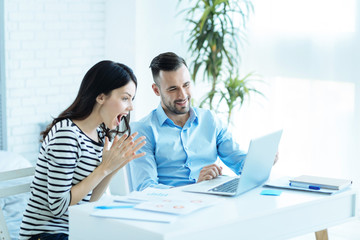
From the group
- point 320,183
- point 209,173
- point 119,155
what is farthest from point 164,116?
point 320,183

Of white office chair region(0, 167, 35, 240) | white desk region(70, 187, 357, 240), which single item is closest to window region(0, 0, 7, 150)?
white office chair region(0, 167, 35, 240)

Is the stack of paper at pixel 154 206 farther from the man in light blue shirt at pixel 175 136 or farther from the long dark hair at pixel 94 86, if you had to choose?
the man in light blue shirt at pixel 175 136

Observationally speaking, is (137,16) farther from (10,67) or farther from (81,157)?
(81,157)

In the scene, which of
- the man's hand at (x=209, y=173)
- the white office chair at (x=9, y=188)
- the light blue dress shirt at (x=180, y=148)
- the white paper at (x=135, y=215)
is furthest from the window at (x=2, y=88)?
the white paper at (x=135, y=215)

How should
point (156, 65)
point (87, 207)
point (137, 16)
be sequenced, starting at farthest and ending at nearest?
point (137, 16), point (156, 65), point (87, 207)

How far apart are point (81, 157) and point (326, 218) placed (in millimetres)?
911

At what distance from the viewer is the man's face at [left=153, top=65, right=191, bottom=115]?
106 inches

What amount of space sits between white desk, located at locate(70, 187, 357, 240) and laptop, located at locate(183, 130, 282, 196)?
0.04m

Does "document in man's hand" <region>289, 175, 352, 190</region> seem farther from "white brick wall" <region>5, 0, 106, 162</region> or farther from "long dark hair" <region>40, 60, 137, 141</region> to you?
"white brick wall" <region>5, 0, 106, 162</region>

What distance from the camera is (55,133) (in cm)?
209

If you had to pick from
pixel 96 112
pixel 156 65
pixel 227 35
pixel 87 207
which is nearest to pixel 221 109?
pixel 227 35

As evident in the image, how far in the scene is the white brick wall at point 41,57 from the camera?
4.51m

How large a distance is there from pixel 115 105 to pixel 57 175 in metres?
0.35

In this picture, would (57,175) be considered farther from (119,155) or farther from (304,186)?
(304,186)
